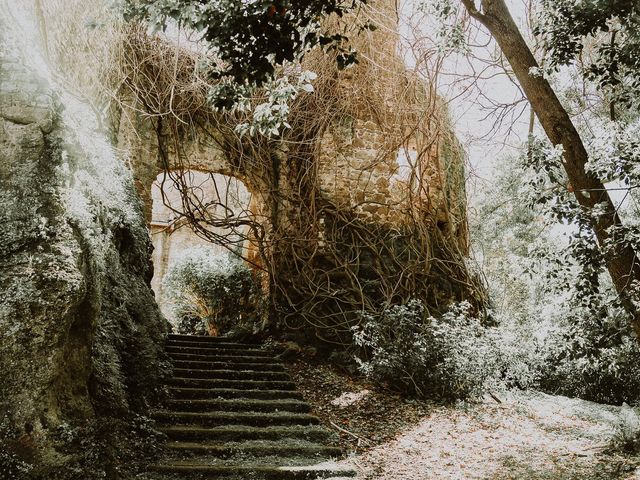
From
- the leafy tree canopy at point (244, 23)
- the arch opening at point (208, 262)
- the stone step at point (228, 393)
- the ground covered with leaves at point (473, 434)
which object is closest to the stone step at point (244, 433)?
the ground covered with leaves at point (473, 434)

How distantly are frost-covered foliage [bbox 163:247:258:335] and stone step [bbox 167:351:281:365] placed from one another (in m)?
2.06

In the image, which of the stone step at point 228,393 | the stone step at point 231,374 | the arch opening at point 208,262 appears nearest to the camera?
the stone step at point 228,393

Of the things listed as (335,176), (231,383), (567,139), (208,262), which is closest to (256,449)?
(231,383)

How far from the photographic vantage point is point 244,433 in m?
4.19

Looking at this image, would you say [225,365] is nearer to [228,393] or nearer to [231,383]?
[231,383]

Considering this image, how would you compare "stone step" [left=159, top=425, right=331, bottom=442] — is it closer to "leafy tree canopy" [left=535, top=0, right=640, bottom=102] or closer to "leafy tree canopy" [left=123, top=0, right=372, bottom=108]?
"leafy tree canopy" [left=123, top=0, right=372, bottom=108]

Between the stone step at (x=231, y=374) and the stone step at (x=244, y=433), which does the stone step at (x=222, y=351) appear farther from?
the stone step at (x=244, y=433)

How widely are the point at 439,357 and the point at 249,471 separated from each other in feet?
8.70

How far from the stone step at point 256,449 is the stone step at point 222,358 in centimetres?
177

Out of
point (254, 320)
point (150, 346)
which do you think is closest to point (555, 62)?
point (150, 346)

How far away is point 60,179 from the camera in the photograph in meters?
3.10

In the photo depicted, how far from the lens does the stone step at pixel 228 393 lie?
477 cm

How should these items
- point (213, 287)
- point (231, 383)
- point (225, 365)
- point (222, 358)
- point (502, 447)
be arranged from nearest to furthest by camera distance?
point (502, 447), point (231, 383), point (225, 365), point (222, 358), point (213, 287)

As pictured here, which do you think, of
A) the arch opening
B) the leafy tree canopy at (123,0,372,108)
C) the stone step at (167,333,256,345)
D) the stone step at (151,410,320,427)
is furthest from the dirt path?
the arch opening
